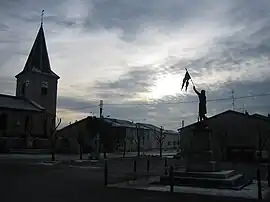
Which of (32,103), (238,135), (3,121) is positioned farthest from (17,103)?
(238,135)

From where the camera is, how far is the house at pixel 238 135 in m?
51.1

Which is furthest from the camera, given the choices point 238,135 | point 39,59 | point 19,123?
point 39,59

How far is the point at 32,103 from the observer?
238 ft

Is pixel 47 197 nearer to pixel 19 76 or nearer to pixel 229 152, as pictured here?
pixel 229 152

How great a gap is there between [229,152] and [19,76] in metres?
45.9

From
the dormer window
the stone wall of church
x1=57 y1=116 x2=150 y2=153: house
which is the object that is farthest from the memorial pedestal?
the dormer window

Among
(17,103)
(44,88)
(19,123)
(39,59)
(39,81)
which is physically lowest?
(19,123)

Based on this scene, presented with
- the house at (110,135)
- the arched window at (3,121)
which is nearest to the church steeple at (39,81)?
the house at (110,135)

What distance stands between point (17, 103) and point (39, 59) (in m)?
12.5

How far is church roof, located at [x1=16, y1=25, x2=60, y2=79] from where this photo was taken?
77938 mm

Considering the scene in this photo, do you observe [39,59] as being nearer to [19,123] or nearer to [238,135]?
[19,123]

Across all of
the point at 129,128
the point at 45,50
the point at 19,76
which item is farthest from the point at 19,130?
the point at 129,128

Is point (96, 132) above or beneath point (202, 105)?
above

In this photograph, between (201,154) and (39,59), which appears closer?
(201,154)
